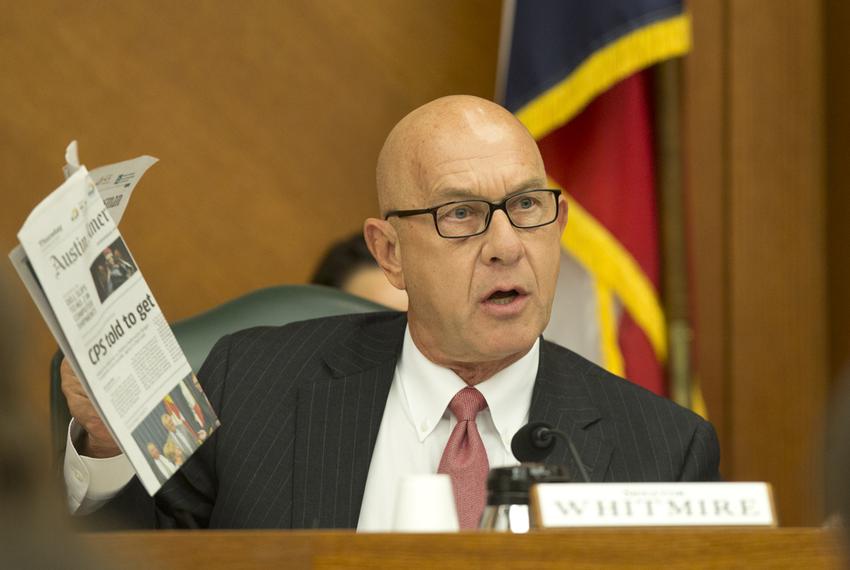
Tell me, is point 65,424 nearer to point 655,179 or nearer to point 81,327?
point 81,327

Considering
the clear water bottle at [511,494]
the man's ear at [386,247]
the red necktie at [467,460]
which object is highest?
the man's ear at [386,247]

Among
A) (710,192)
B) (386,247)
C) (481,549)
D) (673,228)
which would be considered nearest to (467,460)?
(386,247)

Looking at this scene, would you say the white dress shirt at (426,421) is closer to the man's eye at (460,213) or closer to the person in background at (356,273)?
the man's eye at (460,213)

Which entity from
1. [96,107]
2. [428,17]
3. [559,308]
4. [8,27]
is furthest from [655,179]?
[8,27]

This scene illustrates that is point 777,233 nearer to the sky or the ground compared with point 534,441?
nearer to the sky

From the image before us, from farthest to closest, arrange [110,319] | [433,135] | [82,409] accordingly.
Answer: [433,135] → [82,409] → [110,319]

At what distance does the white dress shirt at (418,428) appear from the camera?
208 centimetres

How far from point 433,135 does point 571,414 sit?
0.56m

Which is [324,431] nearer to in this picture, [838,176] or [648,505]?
[648,505]

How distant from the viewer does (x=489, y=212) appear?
7.50ft

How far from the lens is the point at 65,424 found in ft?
7.66

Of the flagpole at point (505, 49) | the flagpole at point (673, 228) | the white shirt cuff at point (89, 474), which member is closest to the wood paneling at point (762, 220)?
the flagpole at point (673, 228)

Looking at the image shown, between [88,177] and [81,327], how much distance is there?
20 cm

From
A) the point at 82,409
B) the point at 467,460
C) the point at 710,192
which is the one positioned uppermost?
the point at 710,192
